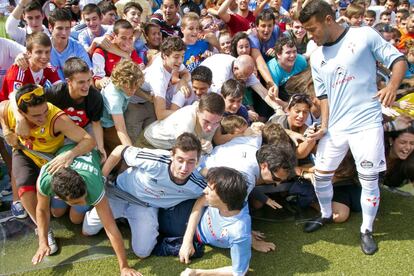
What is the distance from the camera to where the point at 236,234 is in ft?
A: 9.99

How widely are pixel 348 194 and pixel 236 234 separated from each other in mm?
1649

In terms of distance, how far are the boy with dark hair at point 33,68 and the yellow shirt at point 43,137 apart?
45cm

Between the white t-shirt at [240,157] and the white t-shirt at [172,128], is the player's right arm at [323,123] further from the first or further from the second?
the white t-shirt at [172,128]

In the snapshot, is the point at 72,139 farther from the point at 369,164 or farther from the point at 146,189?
the point at 369,164

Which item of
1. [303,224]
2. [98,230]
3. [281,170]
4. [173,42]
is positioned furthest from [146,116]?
[303,224]

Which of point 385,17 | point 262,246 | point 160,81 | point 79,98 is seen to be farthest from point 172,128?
point 385,17

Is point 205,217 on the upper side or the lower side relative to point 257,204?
upper

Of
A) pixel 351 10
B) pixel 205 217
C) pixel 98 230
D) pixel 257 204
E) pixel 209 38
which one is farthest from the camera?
pixel 351 10

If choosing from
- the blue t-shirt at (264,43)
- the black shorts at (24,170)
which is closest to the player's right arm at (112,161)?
the black shorts at (24,170)

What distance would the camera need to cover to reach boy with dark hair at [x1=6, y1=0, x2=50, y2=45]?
475 cm

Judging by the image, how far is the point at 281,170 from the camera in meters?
3.40

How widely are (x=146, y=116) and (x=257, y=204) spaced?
1.42 metres

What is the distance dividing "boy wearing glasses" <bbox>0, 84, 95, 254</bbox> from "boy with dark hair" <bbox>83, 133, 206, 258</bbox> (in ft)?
1.21

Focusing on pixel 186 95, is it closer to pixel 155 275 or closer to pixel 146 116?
pixel 146 116
